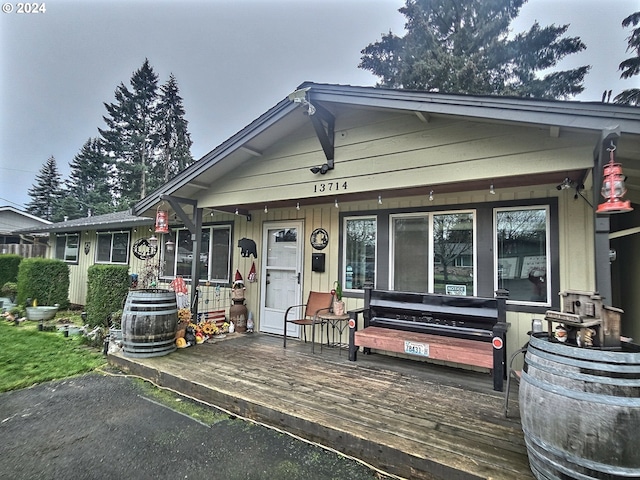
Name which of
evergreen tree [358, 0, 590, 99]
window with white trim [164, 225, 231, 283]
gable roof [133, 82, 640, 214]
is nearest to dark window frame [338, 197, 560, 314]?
gable roof [133, 82, 640, 214]

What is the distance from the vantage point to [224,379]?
323 centimetres

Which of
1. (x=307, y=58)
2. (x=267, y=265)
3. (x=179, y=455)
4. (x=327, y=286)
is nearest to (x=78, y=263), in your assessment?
(x=267, y=265)

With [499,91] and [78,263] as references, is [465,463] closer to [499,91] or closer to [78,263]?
[78,263]

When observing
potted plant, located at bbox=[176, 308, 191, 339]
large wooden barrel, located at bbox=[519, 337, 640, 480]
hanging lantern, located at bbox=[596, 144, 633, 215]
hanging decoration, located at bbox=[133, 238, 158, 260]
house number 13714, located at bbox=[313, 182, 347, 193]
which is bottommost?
potted plant, located at bbox=[176, 308, 191, 339]

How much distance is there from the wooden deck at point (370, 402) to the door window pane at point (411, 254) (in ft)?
3.18

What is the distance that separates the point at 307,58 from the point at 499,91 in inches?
360

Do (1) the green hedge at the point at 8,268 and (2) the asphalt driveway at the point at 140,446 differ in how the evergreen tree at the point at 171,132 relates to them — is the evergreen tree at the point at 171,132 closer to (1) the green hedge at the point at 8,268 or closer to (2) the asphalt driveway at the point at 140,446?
(1) the green hedge at the point at 8,268

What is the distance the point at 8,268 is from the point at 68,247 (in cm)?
208

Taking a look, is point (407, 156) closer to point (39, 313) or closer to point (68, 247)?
point (39, 313)

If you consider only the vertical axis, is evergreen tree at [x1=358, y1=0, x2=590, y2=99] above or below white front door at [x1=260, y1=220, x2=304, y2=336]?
above

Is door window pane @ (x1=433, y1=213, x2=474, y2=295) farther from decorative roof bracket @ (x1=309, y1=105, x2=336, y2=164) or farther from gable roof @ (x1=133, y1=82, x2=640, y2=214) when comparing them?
decorative roof bracket @ (x1=309, y1=105, x2=336, y2=164)

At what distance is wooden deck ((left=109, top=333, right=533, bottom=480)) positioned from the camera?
1959 millimetres

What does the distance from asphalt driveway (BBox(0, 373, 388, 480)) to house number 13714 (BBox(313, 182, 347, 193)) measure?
2.44 metres
